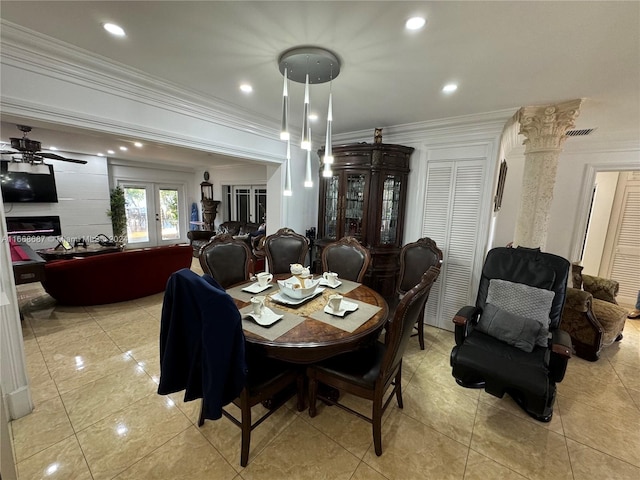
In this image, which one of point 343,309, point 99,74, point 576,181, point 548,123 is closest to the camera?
point 343,309

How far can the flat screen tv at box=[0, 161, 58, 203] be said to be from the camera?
17.0ft

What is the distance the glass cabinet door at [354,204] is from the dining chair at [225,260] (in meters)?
1.40

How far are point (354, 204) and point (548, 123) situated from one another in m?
2.07

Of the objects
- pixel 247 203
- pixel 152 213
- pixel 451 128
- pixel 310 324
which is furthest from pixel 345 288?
pixel 152 213

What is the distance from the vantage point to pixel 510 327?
2062mm

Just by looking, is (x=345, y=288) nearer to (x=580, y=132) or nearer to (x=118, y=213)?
(x=580, y=132)

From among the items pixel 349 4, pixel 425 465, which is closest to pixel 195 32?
pixel 349 4

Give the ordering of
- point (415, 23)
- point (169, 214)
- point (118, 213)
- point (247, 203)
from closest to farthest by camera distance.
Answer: point (415, 23) < point (118, 213) < point (247, 203) < point (169, 214)

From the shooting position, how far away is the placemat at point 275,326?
151 centimetres

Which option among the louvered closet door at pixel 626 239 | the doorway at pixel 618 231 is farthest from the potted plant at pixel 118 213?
the louvered closet door at pixel 626 239

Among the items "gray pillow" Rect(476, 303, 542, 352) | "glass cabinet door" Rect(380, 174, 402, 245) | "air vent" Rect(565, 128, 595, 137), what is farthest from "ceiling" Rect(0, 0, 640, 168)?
"gray pillow" Rect(476, 303, 542, 352)

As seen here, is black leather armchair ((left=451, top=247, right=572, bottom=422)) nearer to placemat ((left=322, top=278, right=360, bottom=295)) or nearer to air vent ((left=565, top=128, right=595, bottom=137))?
placemat ((left=322, top=278, right=360, bottom=295))

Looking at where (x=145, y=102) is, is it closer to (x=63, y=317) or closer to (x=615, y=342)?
(x=63, y=317)

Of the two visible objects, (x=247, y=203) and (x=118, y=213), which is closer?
(x=118, y=213)
